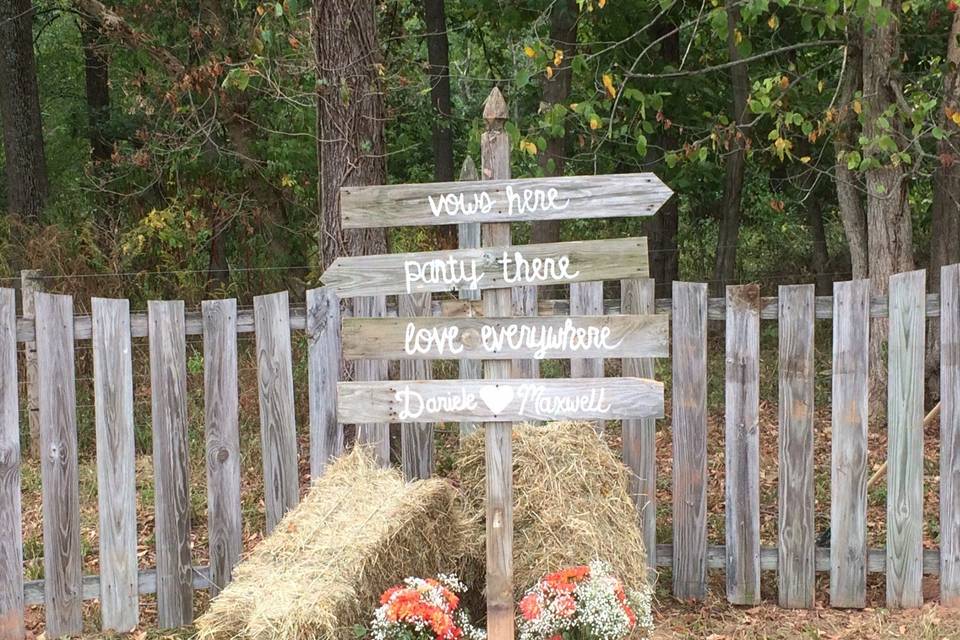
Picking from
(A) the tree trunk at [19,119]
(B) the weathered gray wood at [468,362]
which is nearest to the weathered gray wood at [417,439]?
(B) the weathered gray wood at [468,362]

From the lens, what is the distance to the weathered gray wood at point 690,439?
541 cm

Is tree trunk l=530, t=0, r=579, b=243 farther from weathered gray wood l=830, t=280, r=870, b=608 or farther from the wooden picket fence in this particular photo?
weathered gray wood l=830, t=280, r=870, b=608

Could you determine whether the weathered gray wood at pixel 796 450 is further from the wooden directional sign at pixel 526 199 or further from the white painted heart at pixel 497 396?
the white painted heart at pixel 497 396

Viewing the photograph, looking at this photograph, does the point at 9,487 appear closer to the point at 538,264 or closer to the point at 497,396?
the point at 497,396

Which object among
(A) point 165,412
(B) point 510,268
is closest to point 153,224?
(A) point 165,412

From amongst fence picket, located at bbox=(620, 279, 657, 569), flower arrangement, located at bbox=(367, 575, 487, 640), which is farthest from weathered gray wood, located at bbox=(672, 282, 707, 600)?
flower arrangement, located at bbox=(367, 575, 487, 640)

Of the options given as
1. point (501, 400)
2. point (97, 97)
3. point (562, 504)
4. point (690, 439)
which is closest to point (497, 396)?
point (501, 400)

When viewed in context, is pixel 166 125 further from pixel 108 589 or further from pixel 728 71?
pixel 108 589

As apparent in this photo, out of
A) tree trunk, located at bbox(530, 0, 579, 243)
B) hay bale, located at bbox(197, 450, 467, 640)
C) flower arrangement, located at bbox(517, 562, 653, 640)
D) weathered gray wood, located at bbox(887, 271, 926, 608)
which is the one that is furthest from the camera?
tree trunk, located at bbox(530, 0, 579, 243)

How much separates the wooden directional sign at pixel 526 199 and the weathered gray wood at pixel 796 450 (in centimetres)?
143

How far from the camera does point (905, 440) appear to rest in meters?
5.41

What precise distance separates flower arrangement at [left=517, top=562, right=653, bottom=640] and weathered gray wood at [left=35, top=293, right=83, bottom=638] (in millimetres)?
2552

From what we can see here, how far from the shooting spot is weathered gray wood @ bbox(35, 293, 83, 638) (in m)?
5.14

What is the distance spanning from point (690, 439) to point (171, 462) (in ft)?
9.36
